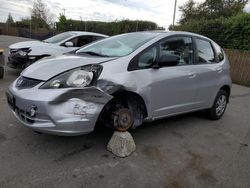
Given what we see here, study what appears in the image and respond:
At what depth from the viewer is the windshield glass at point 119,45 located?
3.50 metres

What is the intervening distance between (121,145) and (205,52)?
2.49 m

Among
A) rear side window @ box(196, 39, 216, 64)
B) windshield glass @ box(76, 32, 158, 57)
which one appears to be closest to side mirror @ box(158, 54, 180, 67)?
windshield glass @ box(76, 32, 158, 57)

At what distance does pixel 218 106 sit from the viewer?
4957mm

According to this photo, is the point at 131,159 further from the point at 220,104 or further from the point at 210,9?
the point at 210,9

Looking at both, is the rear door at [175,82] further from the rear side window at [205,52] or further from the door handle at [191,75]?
the rear side window at [205,52]

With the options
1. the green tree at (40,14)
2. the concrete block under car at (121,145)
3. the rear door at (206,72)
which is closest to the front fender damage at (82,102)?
the concrete block under car at (121,145)

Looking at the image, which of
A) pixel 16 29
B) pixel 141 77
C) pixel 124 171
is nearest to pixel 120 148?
pixel 124 171

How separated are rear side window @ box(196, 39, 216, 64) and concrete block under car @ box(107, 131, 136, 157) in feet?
6.54

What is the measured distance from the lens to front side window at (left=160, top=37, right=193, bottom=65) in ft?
12.2

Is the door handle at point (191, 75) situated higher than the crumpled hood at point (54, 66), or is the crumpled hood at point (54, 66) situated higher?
the crumpled hood at point (54, 66)

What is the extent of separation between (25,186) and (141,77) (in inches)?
72.9

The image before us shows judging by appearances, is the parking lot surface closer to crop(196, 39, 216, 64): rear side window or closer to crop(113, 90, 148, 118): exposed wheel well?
crop(113, 90, 148, 118): exposed wheel well

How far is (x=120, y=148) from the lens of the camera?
3.17m

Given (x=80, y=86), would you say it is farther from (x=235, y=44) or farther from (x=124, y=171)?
(x=235, y=44)
